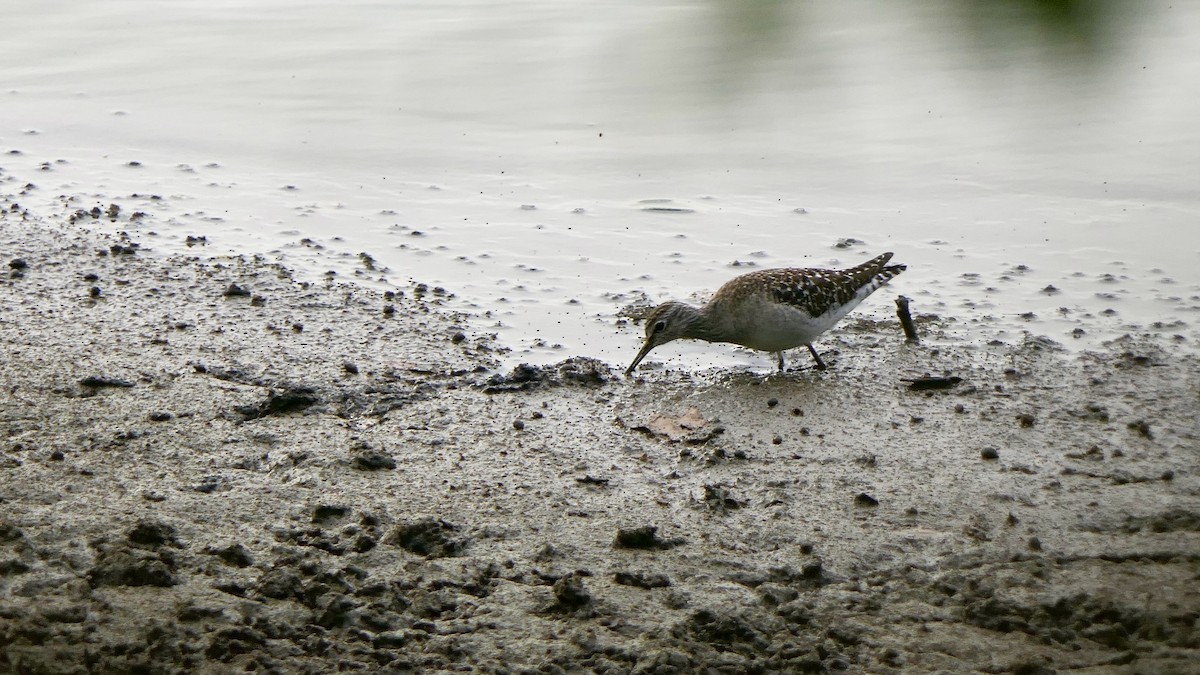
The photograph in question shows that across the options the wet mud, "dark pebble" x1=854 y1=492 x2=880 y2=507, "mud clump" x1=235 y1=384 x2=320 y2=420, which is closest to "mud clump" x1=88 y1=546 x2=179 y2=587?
the wet mud

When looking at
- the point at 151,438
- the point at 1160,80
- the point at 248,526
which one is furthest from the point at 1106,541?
the point at 1160,80

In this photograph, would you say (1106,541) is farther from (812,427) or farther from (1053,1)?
(1053,1)

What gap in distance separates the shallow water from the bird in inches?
11.5

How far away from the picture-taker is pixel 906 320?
6.55 meters

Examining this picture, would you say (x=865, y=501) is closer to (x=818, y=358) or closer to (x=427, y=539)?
(x=427, y=539)

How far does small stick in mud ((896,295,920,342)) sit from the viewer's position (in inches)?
256

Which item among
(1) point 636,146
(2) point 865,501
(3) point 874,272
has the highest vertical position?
(1) point 636,146

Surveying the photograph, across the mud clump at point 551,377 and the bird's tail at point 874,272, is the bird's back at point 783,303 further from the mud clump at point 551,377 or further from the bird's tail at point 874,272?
the mud clump at point 551,377

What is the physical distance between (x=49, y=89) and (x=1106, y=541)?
9.79m

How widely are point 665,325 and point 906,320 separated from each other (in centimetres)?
123

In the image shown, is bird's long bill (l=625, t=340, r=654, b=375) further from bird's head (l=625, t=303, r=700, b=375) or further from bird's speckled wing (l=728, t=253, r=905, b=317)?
bird's speckled wing (l=728, t=253, r=905, b=317)

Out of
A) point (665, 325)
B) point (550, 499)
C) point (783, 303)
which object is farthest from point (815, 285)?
point (550, 499)

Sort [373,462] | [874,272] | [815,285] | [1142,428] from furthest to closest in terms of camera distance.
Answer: [874,272] → [815,285] → [1142,428] → [373,462]

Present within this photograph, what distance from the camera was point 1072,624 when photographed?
12.5 feet
